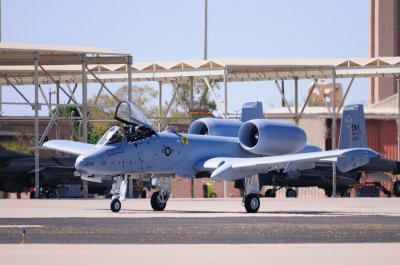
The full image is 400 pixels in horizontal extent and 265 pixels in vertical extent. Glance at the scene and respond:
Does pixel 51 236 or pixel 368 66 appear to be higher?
pixel 368 66

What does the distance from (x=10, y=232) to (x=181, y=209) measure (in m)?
14.3

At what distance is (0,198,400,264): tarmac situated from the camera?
20.5 metres

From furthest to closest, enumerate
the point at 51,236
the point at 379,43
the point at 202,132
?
the point at 379,43
the point at 202,132
the point at 51,236

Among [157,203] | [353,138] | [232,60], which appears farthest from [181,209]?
[232,60]

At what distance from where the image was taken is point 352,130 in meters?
45.5

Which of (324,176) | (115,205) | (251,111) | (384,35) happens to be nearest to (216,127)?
(251,111)

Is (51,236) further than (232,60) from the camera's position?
No

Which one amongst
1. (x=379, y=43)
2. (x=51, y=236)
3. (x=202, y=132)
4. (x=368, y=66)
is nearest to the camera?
(x=51, y=236)

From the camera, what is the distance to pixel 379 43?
115 meters

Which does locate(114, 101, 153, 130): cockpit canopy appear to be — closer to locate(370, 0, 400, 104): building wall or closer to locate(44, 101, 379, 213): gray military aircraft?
locate(44, 101, 379, 213): gray military aircraft

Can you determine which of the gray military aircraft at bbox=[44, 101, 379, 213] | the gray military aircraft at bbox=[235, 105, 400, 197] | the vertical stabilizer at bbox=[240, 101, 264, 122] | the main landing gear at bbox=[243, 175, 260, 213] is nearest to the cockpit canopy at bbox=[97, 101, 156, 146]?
the gray military aircraft at bbox=[44, 101, 379, 213]

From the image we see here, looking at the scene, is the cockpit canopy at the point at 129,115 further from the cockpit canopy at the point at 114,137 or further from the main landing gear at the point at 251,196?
the main landing gear at the point at 251,196

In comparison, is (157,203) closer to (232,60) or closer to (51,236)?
(51,236)

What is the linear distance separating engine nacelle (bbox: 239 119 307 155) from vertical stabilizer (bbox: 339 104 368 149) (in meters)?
4.27
